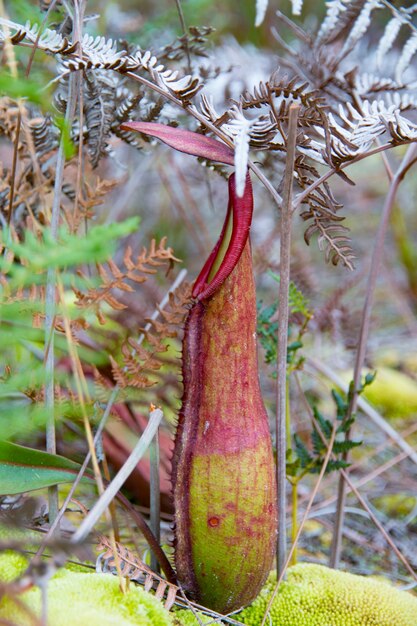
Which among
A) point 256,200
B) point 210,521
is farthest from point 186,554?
point 256,200

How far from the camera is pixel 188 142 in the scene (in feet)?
2.51

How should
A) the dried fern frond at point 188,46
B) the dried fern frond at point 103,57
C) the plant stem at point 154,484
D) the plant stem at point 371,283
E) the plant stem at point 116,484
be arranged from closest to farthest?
1. the plant stem at point 116,484
2. the dried fern frond at point 103,57
3. the plant stem at point 154,484
4. the plant stem at point 371,283
5. the dried fern frond at point 188,46

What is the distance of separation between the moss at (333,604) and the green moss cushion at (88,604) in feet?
0.79

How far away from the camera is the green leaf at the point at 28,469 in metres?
0.75

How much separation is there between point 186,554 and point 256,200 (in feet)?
8.46

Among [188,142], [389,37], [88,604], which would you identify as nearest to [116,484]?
[88,604]

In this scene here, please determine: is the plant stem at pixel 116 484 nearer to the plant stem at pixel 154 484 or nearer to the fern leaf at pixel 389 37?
the plant stem at pixel 154 484

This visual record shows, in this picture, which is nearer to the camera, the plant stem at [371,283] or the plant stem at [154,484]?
the plant stem at [154,484]

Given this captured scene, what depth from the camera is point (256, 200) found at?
126 inches

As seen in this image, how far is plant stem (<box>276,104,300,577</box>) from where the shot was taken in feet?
2.45

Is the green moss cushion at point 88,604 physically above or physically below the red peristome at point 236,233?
below

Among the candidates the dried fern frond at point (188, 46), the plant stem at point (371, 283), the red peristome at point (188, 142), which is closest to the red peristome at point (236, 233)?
the red peristome at point (188, 142)

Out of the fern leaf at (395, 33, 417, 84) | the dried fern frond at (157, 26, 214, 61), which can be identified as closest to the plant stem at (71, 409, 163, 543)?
the dried fern frond at (157, 26, 214, 61)

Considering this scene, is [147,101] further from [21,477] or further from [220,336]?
[21,477]
